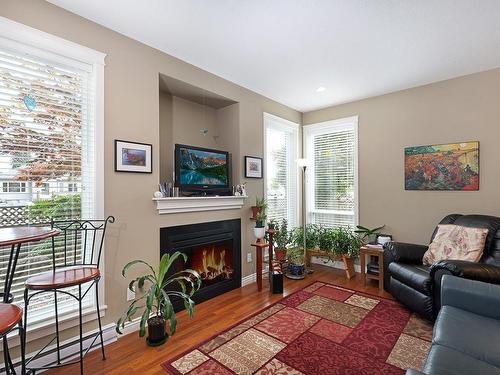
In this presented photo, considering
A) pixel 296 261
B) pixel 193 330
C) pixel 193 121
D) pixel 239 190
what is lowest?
pixel 193 330

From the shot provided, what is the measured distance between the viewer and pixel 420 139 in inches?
142

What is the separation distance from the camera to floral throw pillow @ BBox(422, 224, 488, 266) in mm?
2678

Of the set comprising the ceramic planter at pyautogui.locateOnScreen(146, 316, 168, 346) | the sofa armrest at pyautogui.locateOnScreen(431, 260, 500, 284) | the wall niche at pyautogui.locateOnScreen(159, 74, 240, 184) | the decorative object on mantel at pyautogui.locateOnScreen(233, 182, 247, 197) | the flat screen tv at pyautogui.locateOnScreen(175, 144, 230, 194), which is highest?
the wall niche at pyautogui.locateOnScreen(159, 74, 240, 184)

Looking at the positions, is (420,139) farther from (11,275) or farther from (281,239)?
(11,275)

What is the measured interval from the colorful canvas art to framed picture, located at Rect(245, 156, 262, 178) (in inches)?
82.8

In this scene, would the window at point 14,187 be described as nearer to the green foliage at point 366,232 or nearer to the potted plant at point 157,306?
the potted plant at point 157,306

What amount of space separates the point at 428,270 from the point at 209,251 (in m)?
2.44

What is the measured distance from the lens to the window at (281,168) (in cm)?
420

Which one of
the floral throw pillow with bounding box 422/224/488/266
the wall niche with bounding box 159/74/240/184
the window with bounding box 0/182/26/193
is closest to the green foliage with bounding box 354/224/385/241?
the floral throw pillow with bounding box 422/224/488/266

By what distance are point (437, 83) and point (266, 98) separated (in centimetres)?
231

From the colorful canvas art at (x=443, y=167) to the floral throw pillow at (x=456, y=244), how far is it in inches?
26.5

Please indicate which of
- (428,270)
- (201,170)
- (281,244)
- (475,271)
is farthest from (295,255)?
(475,271)

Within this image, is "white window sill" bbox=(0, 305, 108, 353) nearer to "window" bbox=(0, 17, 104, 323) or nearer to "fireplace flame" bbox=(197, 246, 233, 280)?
"window" bbox=(0, 17, 104, 323)

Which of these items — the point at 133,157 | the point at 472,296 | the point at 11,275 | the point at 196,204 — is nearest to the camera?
the point at 11,275
